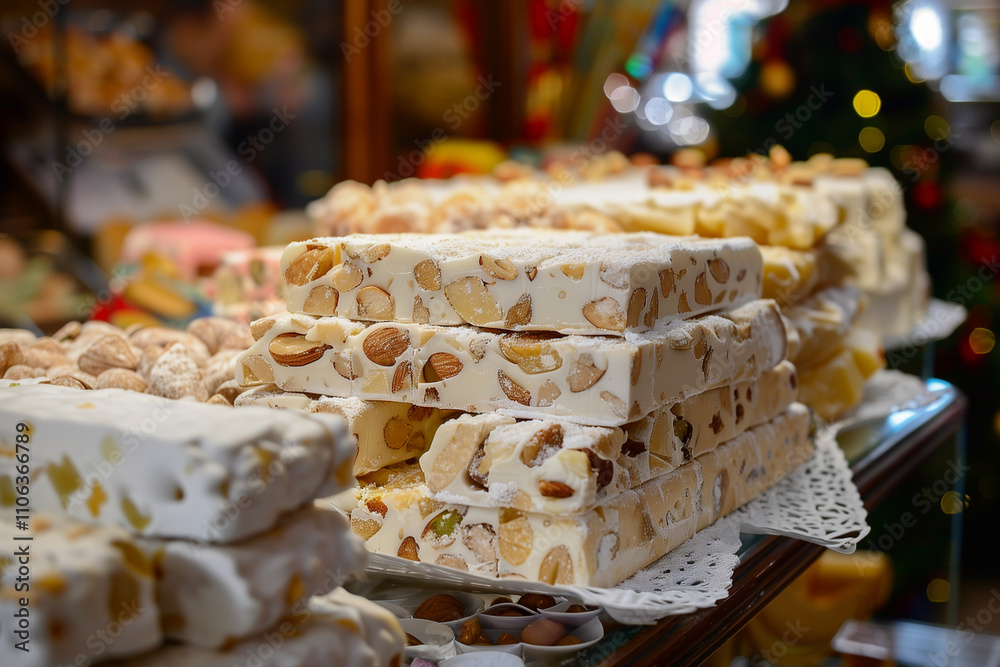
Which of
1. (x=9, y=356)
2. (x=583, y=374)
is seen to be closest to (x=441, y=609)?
(x=583, y=374)

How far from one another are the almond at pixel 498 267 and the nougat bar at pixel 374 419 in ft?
0.70

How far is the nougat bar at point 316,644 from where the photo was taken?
Result: 0.74m

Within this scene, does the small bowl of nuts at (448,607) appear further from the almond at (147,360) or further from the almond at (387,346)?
the almond at (147,360)

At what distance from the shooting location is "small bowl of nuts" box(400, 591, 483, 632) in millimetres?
1114

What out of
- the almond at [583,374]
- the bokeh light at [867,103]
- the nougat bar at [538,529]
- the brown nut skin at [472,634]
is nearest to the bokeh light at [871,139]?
the bokeh light at [867,103]

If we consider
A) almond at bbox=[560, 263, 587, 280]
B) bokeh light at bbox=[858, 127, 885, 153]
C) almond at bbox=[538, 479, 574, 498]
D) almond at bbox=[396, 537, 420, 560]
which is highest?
bokeh light at bbox=[858, 127, 885, 153]

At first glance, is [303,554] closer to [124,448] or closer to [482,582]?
[124,448]

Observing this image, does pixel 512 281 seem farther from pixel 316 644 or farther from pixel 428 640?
pixel 316 644

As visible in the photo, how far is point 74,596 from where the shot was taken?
0.68 metres

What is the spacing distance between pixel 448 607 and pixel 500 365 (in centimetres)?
30

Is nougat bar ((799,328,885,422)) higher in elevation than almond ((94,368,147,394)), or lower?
lower

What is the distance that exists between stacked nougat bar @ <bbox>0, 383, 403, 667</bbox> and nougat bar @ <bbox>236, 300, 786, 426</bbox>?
41cm

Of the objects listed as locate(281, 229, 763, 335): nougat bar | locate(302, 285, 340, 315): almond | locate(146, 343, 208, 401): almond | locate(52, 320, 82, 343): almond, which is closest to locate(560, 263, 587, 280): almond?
locate(281, 229, 763, 335): nougat bar

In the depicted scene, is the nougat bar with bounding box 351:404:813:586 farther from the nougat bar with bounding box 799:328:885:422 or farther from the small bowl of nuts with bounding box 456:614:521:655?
the nougat bar with bounding box 799:328:885:422
